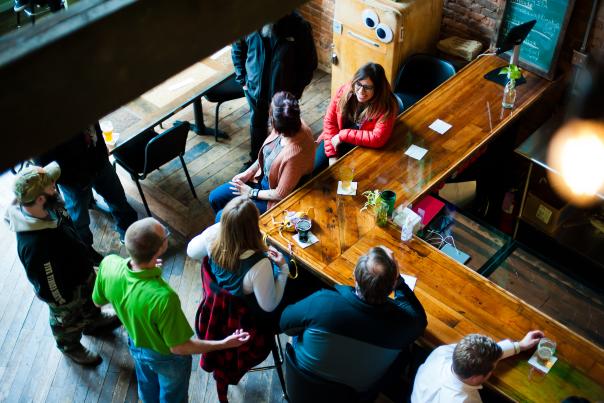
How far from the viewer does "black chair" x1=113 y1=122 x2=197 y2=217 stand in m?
4.49

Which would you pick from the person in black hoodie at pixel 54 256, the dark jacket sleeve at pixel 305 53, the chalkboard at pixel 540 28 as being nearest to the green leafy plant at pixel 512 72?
the chalkboard at pixel 540 28

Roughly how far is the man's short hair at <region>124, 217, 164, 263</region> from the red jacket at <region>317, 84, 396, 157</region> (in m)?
1.88

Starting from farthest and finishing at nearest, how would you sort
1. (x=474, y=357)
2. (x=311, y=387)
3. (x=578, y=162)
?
(x=578, y=162) < (x=311, y=387) < (x=474, y=357)

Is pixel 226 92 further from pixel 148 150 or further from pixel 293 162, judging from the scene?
pixel 293 162

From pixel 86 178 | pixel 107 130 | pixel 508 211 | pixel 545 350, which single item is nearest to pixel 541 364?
pixel 545 350

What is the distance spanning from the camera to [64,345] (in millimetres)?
3971

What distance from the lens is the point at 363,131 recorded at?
4.28 metres

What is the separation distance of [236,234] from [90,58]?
254cm

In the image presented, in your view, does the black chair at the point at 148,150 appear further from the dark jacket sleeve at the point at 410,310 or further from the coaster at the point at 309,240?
the dark jacket sleeve at the point at 410,310

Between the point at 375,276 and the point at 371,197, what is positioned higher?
the point at 375,276

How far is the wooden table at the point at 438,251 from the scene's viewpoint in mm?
3096

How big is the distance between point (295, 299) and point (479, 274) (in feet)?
3.48

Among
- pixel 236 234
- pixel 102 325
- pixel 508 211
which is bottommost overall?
pixel 508 211

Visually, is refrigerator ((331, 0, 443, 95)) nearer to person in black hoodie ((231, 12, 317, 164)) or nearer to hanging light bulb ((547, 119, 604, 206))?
person in black hoodie ((231, 12, 317, 164))
